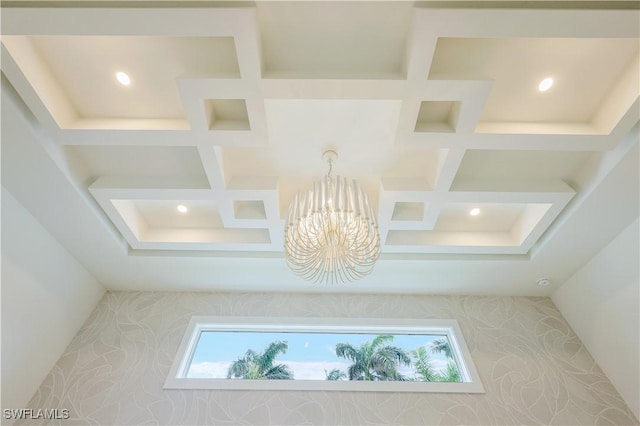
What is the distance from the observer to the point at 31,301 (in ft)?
8.61

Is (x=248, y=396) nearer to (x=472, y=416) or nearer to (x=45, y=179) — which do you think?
(x=472, y=416)

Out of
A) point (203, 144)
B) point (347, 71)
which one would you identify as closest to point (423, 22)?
point (347, 71)

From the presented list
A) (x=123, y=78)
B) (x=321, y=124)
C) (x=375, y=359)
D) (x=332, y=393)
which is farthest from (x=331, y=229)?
(x=375, y=359)

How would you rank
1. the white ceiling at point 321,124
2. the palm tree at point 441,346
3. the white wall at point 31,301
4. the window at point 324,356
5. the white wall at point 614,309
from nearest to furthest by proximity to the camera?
the white ceiling at point 321,124, the white wall at point 31,301, the white wall at point 614,309, the window at point 324,356, the palm tree at point 441,346

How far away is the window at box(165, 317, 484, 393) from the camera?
2.74 meters

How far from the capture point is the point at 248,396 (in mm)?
2666

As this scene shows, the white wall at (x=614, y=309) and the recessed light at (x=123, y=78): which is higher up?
the recessed light at (x=123, y=78)

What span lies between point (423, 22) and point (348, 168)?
107 centimetres

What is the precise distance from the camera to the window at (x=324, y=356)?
108 inches

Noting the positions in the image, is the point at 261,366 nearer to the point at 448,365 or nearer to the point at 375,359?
the point at 375,359

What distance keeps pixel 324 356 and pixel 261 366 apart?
0.53 m

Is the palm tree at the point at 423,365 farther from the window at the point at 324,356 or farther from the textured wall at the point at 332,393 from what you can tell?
the textured wall at the point at 332,393

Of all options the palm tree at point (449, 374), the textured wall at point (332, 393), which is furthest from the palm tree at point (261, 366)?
the palm tree at point (449, 374)

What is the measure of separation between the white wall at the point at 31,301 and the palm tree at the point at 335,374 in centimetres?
223
